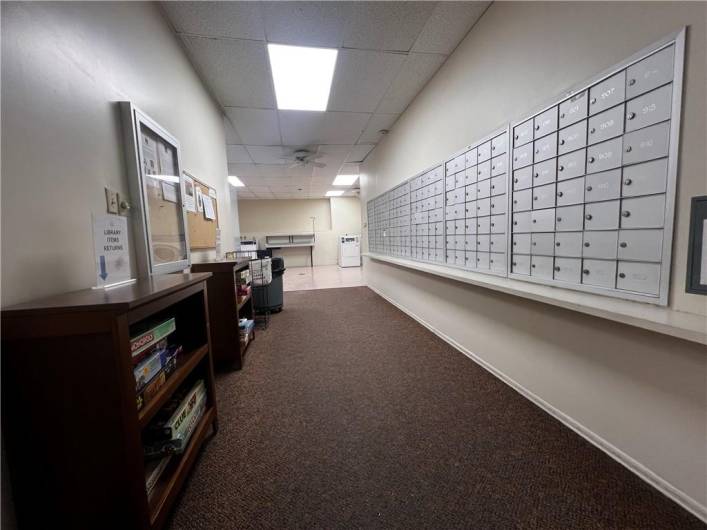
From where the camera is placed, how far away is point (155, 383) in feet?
3.08

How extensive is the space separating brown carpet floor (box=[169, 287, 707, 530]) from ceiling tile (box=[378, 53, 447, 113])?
2.43 m

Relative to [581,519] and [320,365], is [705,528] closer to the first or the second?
[581,519]

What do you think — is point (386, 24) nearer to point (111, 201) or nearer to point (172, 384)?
point (111, 201)

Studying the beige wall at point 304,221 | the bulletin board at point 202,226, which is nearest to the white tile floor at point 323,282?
the beige wall at point 304,221

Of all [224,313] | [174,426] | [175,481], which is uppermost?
[224,313]

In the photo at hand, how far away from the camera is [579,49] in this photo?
117cm

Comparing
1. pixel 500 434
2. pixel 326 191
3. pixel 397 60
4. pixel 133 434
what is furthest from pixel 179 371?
pixel 326 191

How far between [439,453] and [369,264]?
3.88 m

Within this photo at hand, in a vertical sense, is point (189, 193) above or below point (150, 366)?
above

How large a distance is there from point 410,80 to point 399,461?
2881mm

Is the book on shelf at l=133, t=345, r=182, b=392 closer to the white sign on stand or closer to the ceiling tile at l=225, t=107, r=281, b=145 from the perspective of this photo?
the white sign on stand

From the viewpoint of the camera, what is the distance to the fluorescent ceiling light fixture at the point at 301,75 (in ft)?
6.62

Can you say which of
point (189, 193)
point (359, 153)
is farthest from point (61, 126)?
point (359, 153)

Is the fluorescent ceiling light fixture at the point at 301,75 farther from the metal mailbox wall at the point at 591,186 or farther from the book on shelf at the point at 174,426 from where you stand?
the book on shelf at the point at 174,426
